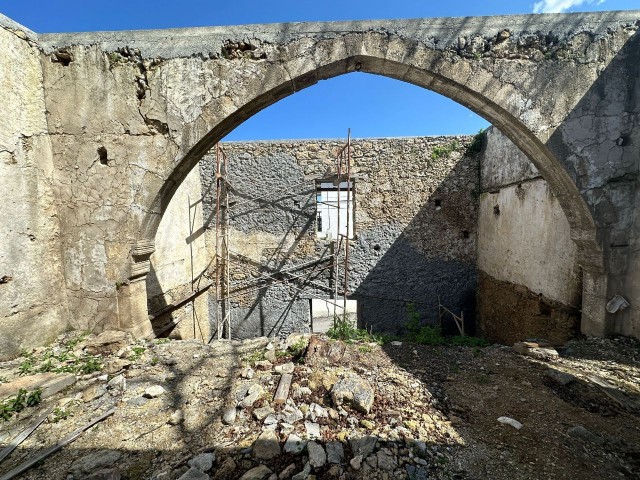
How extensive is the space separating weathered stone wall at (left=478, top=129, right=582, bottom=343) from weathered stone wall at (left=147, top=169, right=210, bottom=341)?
5.86m

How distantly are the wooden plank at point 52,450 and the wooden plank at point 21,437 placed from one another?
164mm

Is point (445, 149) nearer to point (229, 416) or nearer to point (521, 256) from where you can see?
point (521, 256)

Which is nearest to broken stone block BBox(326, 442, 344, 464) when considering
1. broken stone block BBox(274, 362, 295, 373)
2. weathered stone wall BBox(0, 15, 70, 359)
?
broken stone block BBox(274, 362, 295, 373)

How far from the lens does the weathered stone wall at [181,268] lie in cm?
485

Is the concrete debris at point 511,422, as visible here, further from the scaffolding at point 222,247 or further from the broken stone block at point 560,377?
the scaffolding at point 222,247

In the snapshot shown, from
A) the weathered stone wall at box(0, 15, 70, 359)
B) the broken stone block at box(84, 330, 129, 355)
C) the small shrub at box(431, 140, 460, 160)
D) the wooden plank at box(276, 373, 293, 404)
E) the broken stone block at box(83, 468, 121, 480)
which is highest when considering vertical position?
the small shrub at box(431, 140, 460, 160)

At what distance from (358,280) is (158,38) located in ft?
17.7

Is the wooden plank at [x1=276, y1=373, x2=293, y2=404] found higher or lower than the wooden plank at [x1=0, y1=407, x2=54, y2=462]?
higher

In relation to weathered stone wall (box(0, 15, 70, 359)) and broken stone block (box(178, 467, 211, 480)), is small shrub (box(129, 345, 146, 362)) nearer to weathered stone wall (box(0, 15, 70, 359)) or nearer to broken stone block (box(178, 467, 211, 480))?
weathered stone wall (box(0, 15, 70, 359))

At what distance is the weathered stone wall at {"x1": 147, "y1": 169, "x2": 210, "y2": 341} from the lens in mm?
4848

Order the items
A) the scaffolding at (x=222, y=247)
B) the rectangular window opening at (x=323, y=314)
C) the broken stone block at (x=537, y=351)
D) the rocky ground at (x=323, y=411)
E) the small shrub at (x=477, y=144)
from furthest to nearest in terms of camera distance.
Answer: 1. the rectangular window opening at (x=323, y=314)
2. the scaffolding at (x=222, y=247)
3. the small shrub at (x=477, y=144)
4. the broken stone block at (x=537, y=351)
5. the rocky ground at (x=323, y=411)

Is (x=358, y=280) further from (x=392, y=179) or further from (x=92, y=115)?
(x=92, y=115)

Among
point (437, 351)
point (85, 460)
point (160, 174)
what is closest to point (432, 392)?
point (437, 351)

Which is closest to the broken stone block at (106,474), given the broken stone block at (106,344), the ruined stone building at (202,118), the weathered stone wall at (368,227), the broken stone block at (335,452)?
the broken stone block at (335,452)
